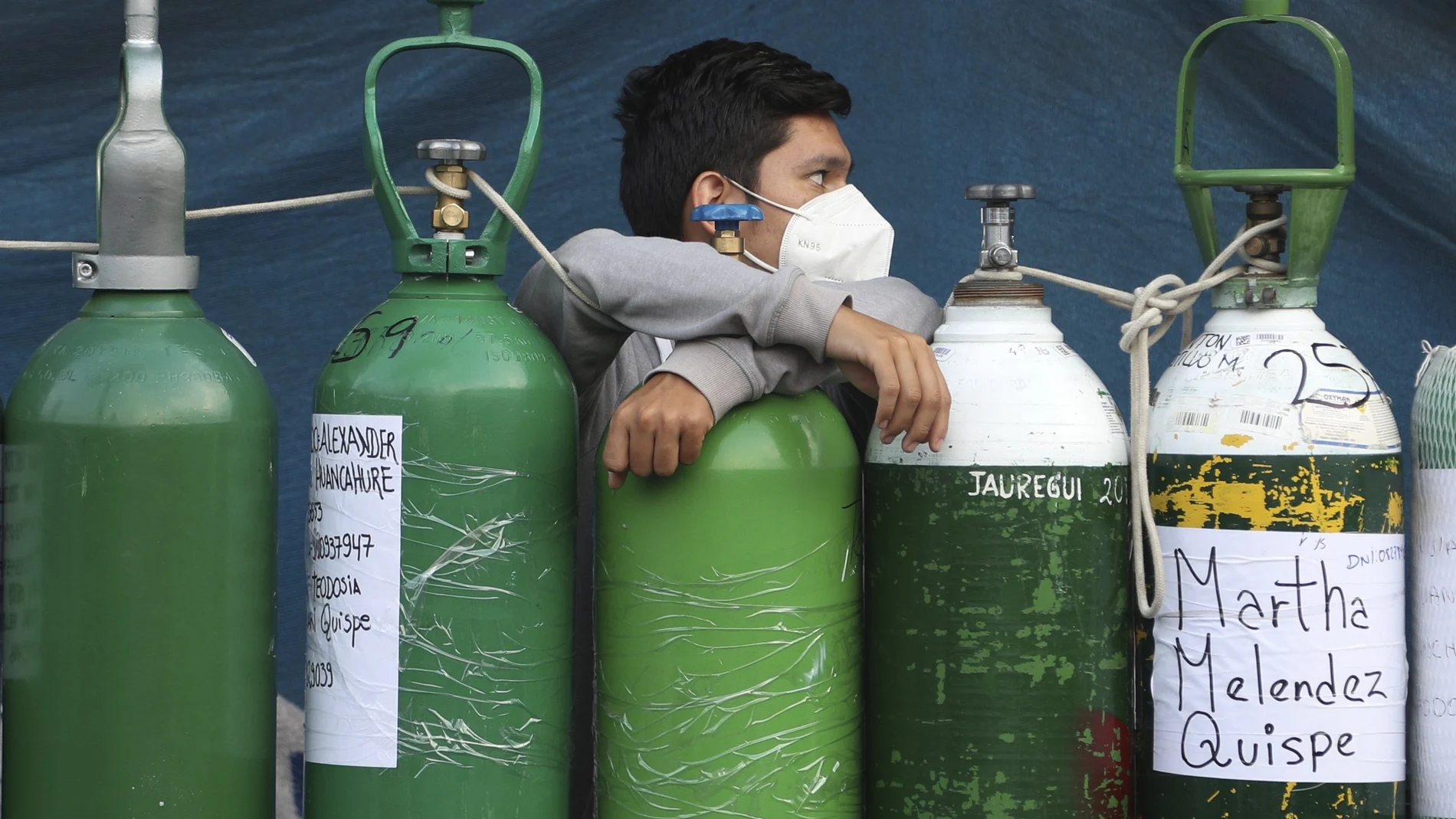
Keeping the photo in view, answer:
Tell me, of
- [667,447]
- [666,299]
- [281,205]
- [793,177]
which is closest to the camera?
[667,447]

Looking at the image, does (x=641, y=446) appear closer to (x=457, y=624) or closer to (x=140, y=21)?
(x=457, y=624)

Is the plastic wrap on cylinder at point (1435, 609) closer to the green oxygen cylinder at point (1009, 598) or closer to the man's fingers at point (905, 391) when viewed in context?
the green oxygen cylinder at point (1009, 598)

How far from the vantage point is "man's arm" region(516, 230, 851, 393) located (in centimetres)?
139

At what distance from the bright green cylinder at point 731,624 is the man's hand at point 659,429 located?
0.12 feet

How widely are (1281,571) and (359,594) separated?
797 mm

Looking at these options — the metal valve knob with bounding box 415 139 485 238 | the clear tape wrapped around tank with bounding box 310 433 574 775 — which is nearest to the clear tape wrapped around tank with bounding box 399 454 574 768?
the clear tape wrapped around tank with bounding box 310 433 574 775

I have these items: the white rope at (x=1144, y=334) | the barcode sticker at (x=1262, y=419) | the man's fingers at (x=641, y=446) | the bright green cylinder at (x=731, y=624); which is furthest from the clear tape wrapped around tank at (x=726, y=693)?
the barcode sticker at (x=1262, y=419)

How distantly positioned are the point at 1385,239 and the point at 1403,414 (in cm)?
46

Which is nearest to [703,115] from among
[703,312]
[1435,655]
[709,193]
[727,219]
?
[709,193]

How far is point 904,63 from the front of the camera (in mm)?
A: 2348

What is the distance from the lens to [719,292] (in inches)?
55.4

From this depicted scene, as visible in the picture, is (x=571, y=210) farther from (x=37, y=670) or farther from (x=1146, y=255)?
(x=37, y=670)

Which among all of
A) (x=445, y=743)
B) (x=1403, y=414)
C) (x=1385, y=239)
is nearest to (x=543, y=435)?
(x=445, y=743)

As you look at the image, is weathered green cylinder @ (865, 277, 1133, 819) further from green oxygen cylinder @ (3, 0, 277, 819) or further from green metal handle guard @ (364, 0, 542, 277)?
green oxygen cylinder @ (3, 0, 277, 819)
